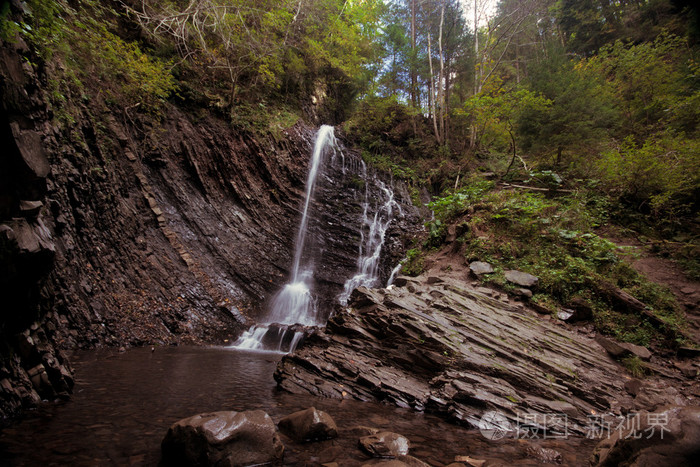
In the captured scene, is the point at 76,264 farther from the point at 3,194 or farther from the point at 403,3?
the point at 403,3

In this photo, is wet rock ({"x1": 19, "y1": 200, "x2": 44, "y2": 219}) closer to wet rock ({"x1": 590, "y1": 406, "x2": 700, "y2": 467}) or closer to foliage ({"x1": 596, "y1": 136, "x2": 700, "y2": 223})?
wet rock ({"x1": 590, "y1": 406, "x2": 700, "y2": 467})

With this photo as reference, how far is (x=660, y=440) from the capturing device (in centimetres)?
242

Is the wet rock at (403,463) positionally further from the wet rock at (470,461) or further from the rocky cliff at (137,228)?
the rocky cliff at (137,228)

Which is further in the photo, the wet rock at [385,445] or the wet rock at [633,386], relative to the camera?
the wet rock at [633,386]

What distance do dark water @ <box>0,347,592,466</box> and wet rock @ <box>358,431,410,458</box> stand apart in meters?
0.11

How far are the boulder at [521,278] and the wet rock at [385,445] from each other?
553cm

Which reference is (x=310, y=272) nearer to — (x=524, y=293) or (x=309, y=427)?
(x=524, y=293)

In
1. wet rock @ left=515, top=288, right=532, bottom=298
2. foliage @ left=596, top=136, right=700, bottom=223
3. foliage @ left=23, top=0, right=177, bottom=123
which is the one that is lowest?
wet rock @ left=515, top=288, right=532, bottom=298

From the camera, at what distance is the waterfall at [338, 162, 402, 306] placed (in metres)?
11.7

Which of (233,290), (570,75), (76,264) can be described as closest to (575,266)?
(570,75)

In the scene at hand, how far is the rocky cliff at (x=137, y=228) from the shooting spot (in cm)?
334

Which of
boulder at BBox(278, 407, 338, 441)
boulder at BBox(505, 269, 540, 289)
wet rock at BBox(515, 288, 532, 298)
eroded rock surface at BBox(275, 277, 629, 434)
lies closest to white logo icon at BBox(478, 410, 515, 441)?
eroded rock surface at BBox(275, 277, 629, 434)

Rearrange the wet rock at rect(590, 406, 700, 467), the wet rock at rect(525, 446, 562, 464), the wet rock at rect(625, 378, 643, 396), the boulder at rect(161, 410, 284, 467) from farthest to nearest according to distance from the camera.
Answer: the wet rock at rect(625, 378, 643, 396), the wet rock at rect(525, 446, 562, 464), the boulder at rect(161, 410, 284, 467), the wet rock at rect(590, 406, 700, 467)

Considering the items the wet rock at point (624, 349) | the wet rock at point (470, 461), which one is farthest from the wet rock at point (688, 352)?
the wet rock at point (470, 461)
